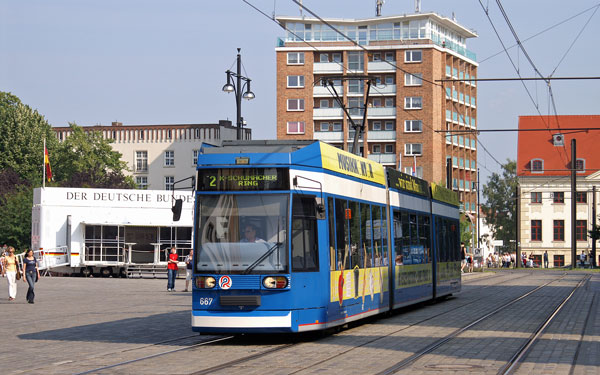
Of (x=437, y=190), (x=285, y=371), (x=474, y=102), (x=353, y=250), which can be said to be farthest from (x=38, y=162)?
(x=285, y=371)

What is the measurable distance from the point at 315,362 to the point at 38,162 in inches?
2807

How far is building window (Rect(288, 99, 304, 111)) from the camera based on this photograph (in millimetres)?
99562

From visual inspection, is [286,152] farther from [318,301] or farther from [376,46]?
[376,46]

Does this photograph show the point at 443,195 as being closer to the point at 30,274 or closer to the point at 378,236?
the point at 378,236

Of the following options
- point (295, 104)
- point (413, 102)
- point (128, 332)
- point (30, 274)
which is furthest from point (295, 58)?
point (128, 332)

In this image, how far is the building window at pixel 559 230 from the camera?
9756 cm

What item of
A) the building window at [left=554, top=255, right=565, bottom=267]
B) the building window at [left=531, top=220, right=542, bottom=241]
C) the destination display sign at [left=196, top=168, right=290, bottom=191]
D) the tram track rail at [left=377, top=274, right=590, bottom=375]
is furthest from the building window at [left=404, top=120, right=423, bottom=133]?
the destination display sign at [left=196, top=168, right=290, bottom=191]

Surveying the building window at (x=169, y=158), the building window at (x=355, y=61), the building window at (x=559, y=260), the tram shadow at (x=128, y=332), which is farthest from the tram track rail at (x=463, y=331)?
the building window at (x=355, y=61)

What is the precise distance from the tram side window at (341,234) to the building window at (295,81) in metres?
82.7

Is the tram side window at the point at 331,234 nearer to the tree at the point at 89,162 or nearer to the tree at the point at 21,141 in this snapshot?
the tree at the point at 89,162

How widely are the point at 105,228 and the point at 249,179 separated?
1408 inches

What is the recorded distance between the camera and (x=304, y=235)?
595 inches

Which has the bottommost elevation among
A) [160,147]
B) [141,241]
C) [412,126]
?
[141,241]

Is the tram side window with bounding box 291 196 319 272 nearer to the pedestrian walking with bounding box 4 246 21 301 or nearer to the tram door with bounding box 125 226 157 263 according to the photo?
the pedestrian walking with bounding box 4 246 21 301
